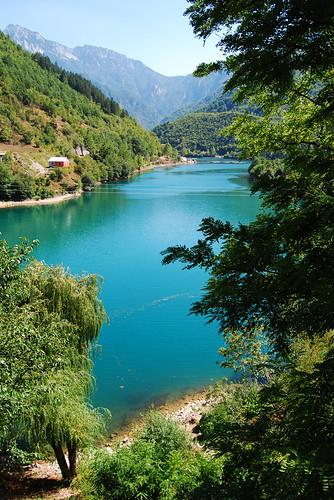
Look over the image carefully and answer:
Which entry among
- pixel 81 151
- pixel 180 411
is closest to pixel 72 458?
pixel 180 411

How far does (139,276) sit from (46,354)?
2650 cm

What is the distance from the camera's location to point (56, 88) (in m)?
154

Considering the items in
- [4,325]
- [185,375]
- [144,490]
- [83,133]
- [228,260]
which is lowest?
[185,375]

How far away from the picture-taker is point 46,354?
36.1ft

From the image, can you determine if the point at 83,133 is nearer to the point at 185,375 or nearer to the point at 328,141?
the point at 185,375

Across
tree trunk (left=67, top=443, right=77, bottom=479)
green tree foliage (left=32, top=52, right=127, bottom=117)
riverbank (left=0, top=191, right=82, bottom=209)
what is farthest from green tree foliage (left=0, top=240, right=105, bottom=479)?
green tree foliage (left=32, top=52, right=127, bottom=117)

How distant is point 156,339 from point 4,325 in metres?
18.3

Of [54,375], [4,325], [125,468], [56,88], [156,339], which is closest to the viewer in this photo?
[4,325]

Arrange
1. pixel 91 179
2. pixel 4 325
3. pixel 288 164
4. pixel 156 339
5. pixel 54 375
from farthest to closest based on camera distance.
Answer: pixel 91 179
pixel 156 339
pixel 54 375
pixel 4 325
pixel 288 164

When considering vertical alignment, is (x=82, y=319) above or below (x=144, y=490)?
above

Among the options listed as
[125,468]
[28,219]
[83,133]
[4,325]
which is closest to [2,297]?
[4,325]

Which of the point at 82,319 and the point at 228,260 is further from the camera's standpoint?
the point at 82,319

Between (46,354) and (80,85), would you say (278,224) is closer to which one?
(46,354)

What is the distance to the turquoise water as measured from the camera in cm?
2214
